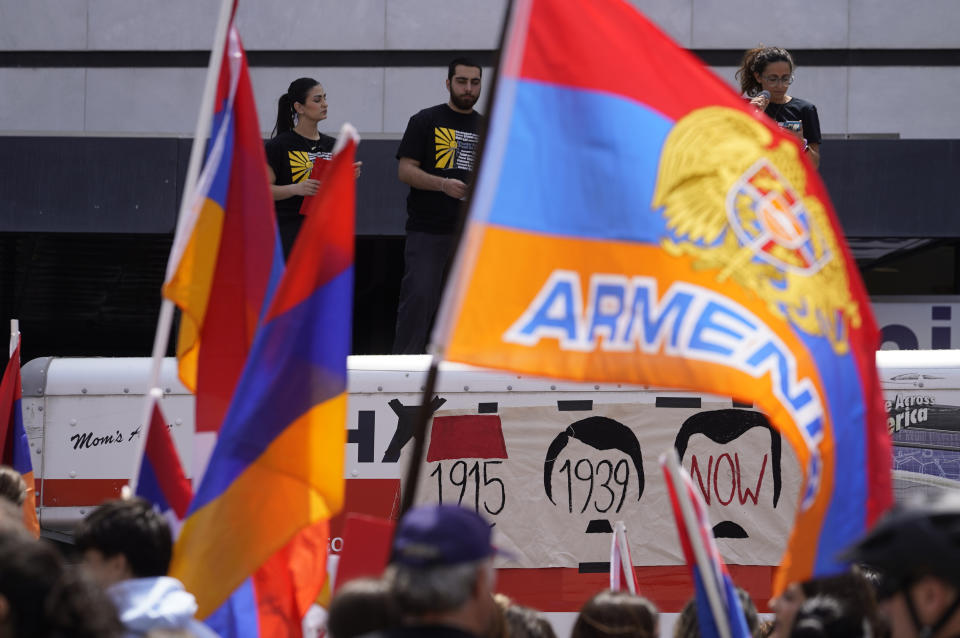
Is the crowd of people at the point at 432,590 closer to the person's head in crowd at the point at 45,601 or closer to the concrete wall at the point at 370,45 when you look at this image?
the person's head in crowd at the point at 45,601

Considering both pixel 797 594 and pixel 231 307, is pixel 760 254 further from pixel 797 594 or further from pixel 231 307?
pixel 231 307

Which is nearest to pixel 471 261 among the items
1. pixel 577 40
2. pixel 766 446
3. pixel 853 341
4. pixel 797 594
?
pixel 577 40

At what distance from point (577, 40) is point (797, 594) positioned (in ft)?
6.03

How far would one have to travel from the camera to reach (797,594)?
4.29 m

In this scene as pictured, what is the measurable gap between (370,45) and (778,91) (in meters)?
7.22

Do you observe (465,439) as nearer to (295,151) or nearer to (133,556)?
(295,151)

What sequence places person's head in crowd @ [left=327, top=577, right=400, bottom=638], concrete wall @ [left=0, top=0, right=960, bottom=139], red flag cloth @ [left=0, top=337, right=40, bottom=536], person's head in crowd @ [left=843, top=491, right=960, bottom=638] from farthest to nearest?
concrete wall @ [left=0, top=0, right=960, bottom=139], red flag cloth @ [left=0, top=337, right=40, bottom=536], person's head in crowd @ [left=327, top=577, right=400, bottom=638], person's head in crowd @ [left=843, top=491, right=960, bottom=638]

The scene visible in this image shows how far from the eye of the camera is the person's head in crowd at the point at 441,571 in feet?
9.89

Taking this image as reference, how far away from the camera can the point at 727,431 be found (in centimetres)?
753

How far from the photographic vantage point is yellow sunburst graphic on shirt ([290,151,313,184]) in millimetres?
8508

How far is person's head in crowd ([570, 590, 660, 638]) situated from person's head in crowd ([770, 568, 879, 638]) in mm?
407

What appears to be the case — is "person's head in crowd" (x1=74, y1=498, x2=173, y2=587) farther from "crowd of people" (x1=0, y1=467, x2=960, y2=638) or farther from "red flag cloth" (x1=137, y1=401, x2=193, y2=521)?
"red flag cloth" (x1=137, y1=401, x2=193, y2=521)

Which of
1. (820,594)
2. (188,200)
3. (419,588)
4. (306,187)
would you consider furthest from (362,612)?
(306,187)

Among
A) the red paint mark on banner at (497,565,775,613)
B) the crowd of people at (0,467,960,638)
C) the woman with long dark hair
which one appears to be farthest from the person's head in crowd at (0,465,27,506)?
the woman with long dark hair
